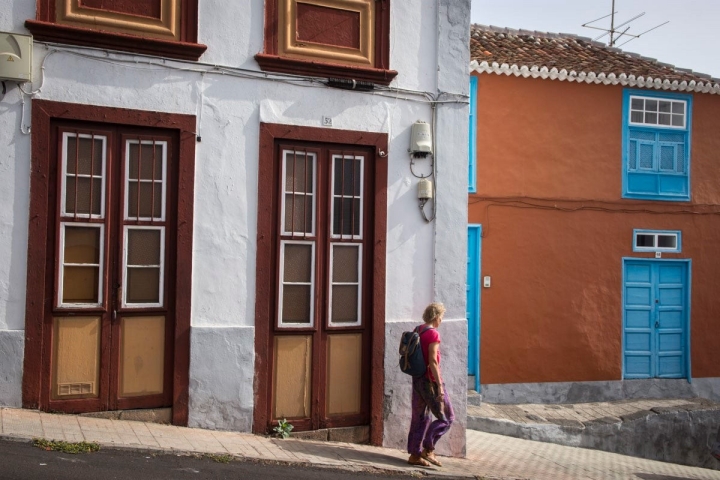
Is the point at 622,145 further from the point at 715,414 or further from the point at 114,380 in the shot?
the point at 114,380

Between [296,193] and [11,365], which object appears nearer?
[11,365]

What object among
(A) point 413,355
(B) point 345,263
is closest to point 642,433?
(A) point 413,355

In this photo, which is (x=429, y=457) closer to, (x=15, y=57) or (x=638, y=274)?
(x=15, y=57)

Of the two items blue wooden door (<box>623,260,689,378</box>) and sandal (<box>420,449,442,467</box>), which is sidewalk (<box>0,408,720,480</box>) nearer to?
sandal (<box>420,449,442,467</box>)

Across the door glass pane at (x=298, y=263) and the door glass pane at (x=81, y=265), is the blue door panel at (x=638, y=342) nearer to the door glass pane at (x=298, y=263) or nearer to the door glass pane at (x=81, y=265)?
the door glass pane at (x=298, y=263)

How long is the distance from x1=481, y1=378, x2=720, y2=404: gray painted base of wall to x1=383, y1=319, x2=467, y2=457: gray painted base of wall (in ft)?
13.7

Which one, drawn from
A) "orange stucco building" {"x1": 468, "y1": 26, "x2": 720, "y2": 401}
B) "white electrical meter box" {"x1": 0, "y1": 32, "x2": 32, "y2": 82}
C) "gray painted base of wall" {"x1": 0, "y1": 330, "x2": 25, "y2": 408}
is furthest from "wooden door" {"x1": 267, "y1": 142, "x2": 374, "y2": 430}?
"orange stucco building" {"x1": 468, "y1": 26, "x2": 720, "y2": 401}

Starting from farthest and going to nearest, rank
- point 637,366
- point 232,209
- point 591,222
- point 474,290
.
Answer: point 637,366 < point 591,222 < point 474,290 < point 232,209

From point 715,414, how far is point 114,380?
33.8 feet

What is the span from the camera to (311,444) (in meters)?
8.10

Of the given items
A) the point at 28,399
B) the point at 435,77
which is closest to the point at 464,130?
the point at 435,77

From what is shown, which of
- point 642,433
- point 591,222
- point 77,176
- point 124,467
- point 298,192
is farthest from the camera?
point 591,222

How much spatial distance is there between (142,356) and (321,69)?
3474 mm

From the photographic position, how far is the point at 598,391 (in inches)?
550
